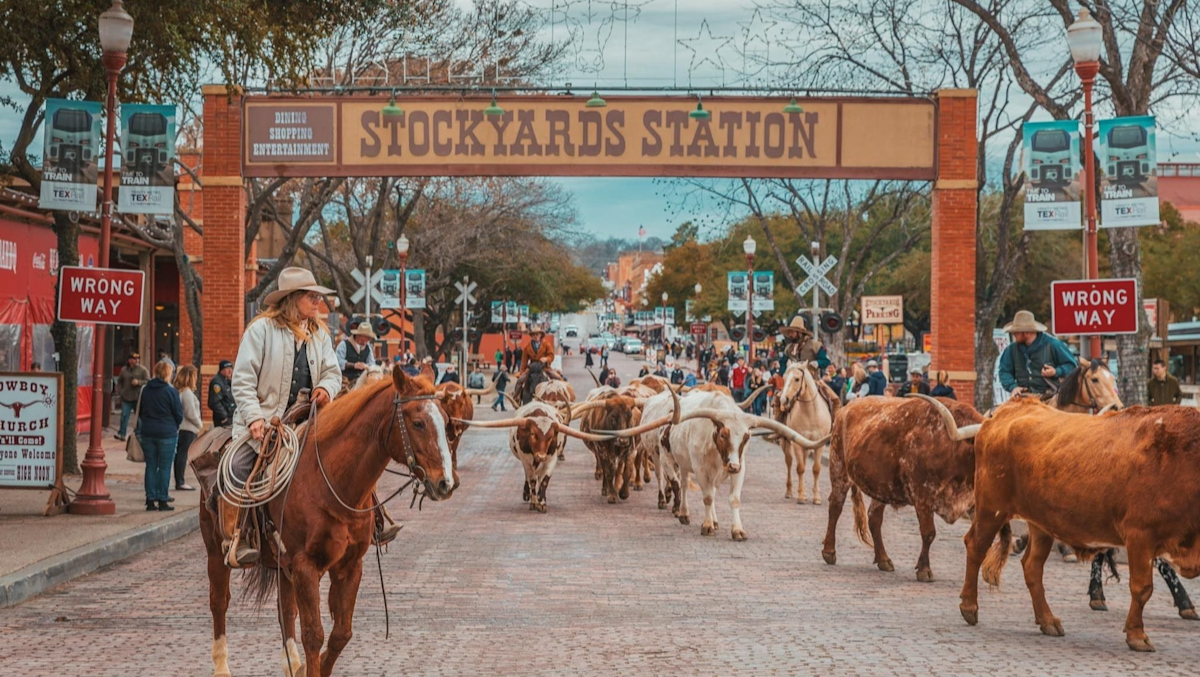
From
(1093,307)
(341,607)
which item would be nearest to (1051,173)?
(1093,307)

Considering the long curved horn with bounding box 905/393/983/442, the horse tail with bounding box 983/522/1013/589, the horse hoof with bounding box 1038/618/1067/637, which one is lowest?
the horse hoof with bounding box 1038/618/1067/637

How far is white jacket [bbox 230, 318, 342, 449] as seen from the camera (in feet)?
26.3

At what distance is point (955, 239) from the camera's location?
Result: 84.8ft

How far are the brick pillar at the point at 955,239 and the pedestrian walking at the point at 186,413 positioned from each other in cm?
1356

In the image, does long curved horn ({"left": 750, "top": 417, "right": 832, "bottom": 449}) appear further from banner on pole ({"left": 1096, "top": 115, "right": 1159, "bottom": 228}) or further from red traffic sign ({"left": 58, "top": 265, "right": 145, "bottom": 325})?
red traffic sign ({"left": 58, "top": 265, "right": 145, "bottom": 325})

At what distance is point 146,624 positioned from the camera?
998 cm

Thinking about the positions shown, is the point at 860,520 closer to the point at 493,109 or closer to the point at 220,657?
the point at 220,657

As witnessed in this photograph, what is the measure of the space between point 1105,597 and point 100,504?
35.8 feet

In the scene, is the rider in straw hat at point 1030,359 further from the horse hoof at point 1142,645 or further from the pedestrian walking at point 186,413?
the pedestrian walking at point 186,413

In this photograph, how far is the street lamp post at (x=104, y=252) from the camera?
49.7ft

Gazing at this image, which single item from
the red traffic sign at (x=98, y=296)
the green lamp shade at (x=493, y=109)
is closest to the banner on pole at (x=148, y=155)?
the red traffic sign at (x=98, y=296)

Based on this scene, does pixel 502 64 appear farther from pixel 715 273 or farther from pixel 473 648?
pixel 715 273

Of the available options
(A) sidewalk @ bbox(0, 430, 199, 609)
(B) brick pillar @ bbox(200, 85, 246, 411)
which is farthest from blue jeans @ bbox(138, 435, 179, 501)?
(B) brick pillar @ bbox(200, 85, 246, 411)

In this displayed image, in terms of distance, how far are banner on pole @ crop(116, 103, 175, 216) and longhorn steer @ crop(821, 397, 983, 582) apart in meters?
10.0
